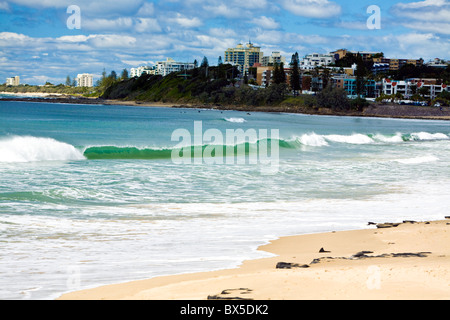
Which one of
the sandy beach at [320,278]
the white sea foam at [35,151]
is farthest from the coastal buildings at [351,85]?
the sandy beach at [320,278]

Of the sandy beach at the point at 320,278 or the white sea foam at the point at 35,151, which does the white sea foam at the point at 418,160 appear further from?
the sandy beach at the point at 320,278

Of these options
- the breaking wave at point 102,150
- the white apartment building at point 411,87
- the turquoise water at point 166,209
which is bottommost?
the turquoise water at point 166,209

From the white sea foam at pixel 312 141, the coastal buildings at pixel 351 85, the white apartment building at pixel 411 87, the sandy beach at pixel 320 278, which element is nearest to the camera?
the sandy beach at pixel 320 278

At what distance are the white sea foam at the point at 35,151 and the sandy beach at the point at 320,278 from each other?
705 inches

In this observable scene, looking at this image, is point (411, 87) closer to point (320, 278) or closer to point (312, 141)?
point (312, 141)

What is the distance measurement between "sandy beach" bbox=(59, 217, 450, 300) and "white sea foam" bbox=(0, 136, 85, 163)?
58.7 ft

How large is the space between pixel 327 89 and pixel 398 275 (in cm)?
16283

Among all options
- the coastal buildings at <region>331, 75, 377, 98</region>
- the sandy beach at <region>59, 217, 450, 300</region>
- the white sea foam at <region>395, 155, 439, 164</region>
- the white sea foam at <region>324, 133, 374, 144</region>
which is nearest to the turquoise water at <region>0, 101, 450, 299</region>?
the sandy beach at <region>59, 217, 450, 300</region>

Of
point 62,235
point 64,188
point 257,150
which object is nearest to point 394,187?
point 64,188

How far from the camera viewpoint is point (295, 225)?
11305 millimetres

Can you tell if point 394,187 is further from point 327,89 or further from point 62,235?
point 327,89

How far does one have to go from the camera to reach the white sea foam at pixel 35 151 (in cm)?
2383

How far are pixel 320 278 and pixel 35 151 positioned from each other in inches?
873

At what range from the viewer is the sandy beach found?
5.57 m
